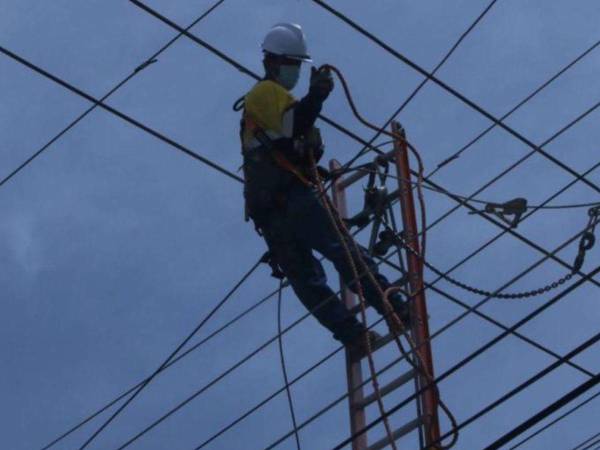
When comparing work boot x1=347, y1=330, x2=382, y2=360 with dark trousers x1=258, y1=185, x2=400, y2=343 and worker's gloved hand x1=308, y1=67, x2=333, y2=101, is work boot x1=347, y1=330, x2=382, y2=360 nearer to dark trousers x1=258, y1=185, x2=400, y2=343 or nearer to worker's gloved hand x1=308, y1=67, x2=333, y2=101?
dark trousers x1=258, y1=185, x2=400, y2=343

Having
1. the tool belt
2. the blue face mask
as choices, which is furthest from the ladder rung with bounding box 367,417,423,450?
the blue face mask

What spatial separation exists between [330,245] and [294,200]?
31 cm

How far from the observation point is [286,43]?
891 centimetres

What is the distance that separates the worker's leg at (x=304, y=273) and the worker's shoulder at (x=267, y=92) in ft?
1.98

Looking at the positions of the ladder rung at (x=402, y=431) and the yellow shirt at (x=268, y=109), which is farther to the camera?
the yellow shirt at (x=268, y=109)

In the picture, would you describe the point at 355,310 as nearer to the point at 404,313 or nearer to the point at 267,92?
the point at 404,313

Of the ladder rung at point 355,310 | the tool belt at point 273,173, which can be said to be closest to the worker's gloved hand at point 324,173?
the tool belt at point 273,173

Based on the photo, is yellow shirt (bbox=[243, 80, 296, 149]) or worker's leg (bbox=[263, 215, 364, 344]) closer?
worker's leg (bbox=[263, 215, 364, 344])

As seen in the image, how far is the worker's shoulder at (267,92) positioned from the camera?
28.2 feet

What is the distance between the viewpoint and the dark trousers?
827 centimetres

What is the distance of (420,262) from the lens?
8.23 metres

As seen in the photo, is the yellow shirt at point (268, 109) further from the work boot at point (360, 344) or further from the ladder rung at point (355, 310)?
the work boot at point (360, 344)

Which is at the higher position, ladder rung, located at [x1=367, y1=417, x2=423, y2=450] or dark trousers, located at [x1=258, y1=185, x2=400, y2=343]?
dark trousers, located at [x1=258, y1=185, x2=400, y2=343]

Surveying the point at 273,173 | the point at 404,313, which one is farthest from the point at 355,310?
the point at 273,173
